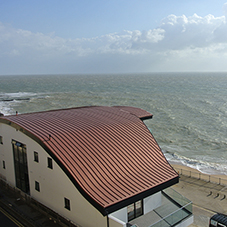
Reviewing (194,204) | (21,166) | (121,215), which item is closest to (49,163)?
(21,166)

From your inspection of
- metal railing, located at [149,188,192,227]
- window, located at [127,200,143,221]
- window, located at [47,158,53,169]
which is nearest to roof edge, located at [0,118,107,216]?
window, located at [47,158,53,169]

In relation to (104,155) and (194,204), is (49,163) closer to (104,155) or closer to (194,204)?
(104,155)

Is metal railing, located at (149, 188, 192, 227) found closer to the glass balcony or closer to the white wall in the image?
the glass balcony

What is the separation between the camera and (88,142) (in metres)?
20.2

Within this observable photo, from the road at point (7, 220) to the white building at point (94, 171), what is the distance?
234cm

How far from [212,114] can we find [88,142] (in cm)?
7111

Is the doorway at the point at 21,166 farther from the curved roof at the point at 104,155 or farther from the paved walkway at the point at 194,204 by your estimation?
the curved roof at the point at 104,155

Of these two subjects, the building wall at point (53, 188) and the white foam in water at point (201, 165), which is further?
the white foam in water at point (201, 165)

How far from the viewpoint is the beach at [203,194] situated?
23.7 m

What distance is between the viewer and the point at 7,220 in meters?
19.8

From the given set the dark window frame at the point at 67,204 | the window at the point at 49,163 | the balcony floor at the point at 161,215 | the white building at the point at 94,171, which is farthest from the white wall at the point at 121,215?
the window at the point at 49,163

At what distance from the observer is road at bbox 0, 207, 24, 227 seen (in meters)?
19.2

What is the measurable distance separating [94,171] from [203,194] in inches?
628

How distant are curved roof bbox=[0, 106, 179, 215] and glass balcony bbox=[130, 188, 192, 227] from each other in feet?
5.63
